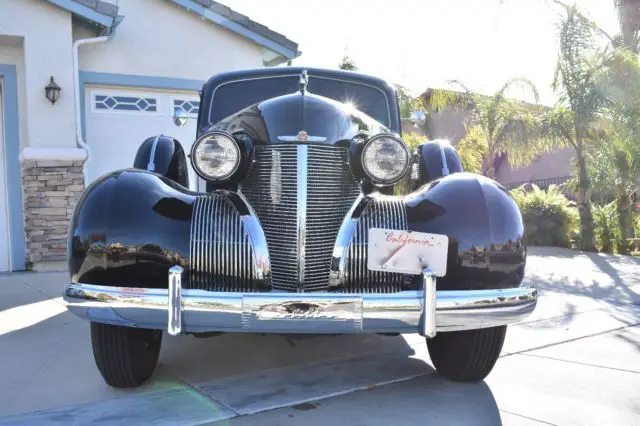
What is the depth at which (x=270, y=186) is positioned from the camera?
8.71 feet

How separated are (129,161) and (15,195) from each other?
4.99 ft

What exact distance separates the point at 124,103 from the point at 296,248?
618 cm

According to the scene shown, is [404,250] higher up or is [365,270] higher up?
[404,250]

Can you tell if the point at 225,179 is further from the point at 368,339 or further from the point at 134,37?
the point at 134,37

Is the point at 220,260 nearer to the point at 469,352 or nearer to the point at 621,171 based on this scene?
the point at 469,352

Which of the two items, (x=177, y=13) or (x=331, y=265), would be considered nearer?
(x=331, y=265)

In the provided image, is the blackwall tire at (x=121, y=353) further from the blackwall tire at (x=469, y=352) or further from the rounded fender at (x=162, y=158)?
the blackwall tire at (x=469, y=352)

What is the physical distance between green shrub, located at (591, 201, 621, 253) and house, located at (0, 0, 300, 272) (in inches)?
276

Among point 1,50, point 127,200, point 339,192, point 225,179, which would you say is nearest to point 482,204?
point 339,192

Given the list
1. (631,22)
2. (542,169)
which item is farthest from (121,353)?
(542,169)

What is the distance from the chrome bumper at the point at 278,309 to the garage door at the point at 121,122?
18.1ft

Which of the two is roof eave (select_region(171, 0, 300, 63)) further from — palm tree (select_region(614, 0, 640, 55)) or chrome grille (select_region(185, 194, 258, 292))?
palm tree (select_region(614, 0, 640, 55))

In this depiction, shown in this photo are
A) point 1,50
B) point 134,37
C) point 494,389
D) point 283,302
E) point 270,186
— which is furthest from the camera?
point 134,37

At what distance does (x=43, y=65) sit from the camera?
7.00m
